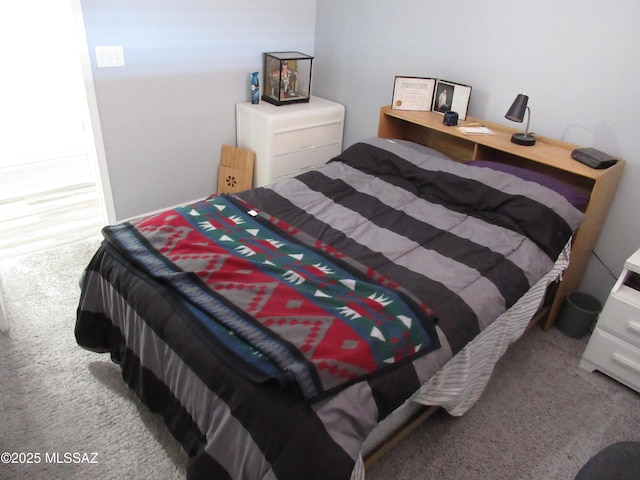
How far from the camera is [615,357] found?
2.00 meters

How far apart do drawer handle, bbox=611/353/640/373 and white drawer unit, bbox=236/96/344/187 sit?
213cm

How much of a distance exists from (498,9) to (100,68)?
2.13m

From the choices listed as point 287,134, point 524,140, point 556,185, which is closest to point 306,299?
point 556,185

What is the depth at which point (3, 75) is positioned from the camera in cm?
316

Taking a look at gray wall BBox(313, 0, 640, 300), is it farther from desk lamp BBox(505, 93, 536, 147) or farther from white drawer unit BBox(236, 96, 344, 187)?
white drawer unit BBox(236, 96, 344, 187)

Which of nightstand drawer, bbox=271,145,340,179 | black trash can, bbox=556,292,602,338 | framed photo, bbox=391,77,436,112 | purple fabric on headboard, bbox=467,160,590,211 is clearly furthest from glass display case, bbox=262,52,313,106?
black trash can, bbox=556,292,602,338

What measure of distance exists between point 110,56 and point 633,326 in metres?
2.84

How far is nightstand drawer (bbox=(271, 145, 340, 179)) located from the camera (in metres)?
3.12

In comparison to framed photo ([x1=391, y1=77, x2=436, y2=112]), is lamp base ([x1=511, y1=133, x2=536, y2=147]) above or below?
below

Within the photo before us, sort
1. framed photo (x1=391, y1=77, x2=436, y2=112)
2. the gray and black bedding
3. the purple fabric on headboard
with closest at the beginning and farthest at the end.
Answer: the gray and black bedding → the purple fabric on headboard → framed photo (x1=391, y1=77, x2=436, y2=112)

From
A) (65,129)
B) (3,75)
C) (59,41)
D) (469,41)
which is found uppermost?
(469,41)

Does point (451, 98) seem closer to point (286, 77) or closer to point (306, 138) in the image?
point (306, 138)

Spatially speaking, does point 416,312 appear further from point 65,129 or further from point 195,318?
point 65,129

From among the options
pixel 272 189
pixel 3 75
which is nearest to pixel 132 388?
pixel 272 189
